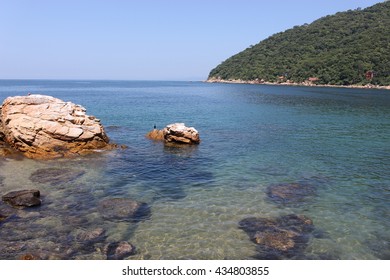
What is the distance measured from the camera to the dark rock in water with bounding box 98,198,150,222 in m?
18.0

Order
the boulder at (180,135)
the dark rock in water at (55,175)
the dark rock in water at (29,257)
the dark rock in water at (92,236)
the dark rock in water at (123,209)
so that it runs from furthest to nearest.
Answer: the boulder at (180,135) → the dark rock in water at (55,175) → the dark rock in water at (123,209) → the dark rock in water at (92,236) → the dark rock in water at (29,257)

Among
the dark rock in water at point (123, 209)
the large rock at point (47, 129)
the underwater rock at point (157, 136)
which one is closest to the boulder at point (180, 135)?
the underwater rock at point (157, 136)

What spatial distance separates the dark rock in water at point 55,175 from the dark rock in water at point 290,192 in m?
14.8

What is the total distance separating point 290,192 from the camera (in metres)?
21.7

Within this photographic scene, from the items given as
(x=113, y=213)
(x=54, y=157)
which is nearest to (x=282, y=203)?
(x=113, y=213)

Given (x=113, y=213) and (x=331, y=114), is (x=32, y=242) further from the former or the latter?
(x=331, y=114)

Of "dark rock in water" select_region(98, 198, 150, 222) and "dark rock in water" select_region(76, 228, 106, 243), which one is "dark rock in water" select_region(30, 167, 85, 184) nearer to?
"dark rock in water" select_region(98, 198, 150, 222)

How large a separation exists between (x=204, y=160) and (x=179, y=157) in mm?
2643

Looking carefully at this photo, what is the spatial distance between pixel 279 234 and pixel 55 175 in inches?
691

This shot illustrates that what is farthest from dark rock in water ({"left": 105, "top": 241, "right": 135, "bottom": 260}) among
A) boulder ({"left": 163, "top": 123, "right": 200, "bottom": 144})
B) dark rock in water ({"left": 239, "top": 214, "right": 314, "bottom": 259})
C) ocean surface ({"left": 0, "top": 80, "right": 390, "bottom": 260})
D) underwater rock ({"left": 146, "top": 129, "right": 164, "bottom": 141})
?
underwater rock ({"left": 146, "top": 129, "right": 164, "bottom": 141})

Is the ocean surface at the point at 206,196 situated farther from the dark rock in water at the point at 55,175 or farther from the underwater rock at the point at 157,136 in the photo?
the underwater rock at the point at 157,136

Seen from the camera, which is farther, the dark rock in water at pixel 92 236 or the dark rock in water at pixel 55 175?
the dark rock in water at pixel 55 175

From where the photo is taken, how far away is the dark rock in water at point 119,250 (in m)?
14.1
